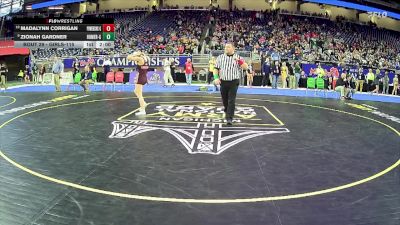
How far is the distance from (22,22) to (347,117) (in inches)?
611

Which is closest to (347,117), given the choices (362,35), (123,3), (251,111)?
(251,111)

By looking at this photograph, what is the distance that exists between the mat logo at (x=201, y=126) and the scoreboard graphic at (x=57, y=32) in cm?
927

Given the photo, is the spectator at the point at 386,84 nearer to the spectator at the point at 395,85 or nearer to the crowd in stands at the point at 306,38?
the spectator at the point at 395,85

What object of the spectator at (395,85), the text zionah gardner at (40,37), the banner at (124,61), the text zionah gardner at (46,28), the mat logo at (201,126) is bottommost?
the mat logo at (201,126)

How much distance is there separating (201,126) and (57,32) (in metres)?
13.3

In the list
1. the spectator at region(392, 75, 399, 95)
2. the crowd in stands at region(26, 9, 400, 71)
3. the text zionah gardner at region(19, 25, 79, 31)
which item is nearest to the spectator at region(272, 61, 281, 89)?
the spectator at region(392, 75, 399, 95)

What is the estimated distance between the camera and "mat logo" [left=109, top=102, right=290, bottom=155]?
27.5 ft

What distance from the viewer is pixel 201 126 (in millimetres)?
9898

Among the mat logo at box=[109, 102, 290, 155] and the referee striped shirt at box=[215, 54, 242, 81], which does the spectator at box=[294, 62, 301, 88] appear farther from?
the referee striped shirt at box=[215, 54, 242, 81]

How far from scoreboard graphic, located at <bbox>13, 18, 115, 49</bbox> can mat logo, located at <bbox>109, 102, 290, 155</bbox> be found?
9.27 metres

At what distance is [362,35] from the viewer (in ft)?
137

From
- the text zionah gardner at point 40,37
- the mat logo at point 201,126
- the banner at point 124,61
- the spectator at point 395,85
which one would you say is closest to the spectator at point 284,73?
the spectator at point 395,85

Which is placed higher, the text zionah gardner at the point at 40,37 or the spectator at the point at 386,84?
the text zionah gardner at the point at 40,37

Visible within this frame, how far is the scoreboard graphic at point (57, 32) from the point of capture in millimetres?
20438
